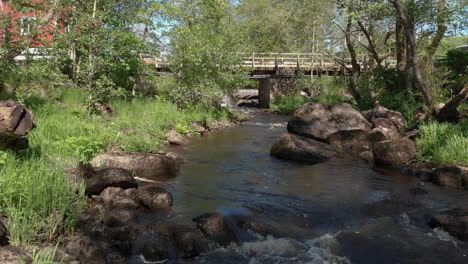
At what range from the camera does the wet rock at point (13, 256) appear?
4336 mm

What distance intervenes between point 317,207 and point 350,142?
6.23 m

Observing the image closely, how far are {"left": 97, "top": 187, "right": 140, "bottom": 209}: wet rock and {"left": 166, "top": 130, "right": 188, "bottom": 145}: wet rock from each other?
637cm

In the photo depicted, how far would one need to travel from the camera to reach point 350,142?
13461 millimetres

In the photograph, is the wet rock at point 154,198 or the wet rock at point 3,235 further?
the wet rock at point 154,198

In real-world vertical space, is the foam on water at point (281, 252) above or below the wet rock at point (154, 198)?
below

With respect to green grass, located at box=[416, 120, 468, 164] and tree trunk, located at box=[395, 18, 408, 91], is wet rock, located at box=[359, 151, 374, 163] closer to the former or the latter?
green grass, located at box=[416, 120, 468, 164]

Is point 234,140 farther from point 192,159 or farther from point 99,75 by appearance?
point 99,75

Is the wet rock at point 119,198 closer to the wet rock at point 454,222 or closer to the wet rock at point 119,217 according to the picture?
the wet rock at point 119,217

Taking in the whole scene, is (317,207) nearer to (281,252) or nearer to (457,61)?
(281,252)

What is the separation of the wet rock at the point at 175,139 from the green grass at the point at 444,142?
25.2ft

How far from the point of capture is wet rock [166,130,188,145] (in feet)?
45.1

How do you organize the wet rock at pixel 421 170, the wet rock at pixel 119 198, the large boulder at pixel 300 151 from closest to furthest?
the wet rock at pixel 119 198, the wet rock at pixel 421 170, the large boulder at pixel 300 151

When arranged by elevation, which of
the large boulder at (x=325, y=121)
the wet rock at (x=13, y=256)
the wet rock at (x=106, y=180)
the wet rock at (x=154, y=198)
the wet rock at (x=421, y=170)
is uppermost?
the large boulder at (x=325, y=121)

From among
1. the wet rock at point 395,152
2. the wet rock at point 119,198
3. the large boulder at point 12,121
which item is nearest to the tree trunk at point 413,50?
the wet rock at point 395,152
